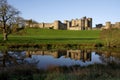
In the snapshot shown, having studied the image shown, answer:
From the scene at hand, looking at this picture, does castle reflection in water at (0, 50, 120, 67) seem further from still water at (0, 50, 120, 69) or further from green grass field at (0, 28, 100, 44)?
green grass field at (0, 28, 100, 44)

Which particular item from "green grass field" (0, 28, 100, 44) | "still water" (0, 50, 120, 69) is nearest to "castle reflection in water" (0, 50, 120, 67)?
"still water" (0, 50, 120, 69)

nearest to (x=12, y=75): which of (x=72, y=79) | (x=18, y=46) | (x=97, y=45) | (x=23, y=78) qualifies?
(x=23, y=78)

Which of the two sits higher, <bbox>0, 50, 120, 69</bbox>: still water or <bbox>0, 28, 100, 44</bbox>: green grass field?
<bbox>0, 28, 100, 44</bbox>: green grass field

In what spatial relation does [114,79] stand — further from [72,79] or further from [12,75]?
[12,75]

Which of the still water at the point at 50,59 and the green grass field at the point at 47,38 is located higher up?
the green grass field at the point at 47,38

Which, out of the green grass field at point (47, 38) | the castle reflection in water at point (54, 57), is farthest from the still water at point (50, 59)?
the green grass field at point (47, 38)

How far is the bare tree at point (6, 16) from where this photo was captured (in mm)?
51281

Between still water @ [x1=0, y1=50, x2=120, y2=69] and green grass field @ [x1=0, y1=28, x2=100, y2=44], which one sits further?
green grass field @ [x1=0, y1=28, x2=100, y2=44]

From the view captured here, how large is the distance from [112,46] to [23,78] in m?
30.9

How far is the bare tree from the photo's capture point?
51281 millimetres

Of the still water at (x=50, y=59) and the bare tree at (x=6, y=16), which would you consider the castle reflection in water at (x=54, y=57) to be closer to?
the still water at (x=50, y=59)

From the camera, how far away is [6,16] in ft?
170

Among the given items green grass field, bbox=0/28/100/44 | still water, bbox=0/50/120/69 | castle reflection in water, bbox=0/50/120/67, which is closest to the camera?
still water, bbox=0/50/120/69

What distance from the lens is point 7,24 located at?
171 feet
